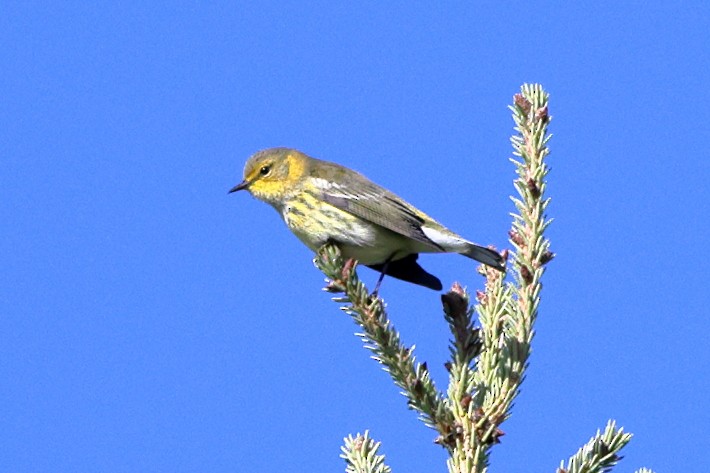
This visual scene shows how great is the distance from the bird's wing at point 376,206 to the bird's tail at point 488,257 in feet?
2.91

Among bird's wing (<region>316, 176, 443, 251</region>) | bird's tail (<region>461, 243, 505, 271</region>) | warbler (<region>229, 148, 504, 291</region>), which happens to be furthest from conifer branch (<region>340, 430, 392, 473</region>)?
bird's wing (<region>316, 176, 443, 251</region>)

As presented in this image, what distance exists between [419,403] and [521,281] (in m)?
0.65

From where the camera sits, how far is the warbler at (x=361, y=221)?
18.9ft

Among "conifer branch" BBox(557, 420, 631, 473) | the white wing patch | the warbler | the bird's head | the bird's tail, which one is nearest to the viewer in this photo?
"conifer branch" BBox(557, 420, 631, 473)

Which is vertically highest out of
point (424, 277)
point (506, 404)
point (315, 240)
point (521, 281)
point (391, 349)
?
point (315, 240)

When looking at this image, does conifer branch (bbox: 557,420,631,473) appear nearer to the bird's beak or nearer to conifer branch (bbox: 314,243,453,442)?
conifer branch (bbox: 314,243,453,442)

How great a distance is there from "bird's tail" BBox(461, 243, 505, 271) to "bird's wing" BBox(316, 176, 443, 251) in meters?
0.89

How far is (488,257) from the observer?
153 inches

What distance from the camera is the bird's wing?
5.80 m

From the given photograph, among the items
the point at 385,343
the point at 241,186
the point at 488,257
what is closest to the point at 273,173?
the point at 241,186

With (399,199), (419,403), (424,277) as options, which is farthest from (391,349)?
(399,199)

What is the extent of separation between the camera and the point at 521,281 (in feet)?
11.0

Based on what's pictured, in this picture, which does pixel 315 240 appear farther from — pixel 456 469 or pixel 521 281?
pixel 456 469

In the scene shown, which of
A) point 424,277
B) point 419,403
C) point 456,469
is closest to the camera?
point 456,469
